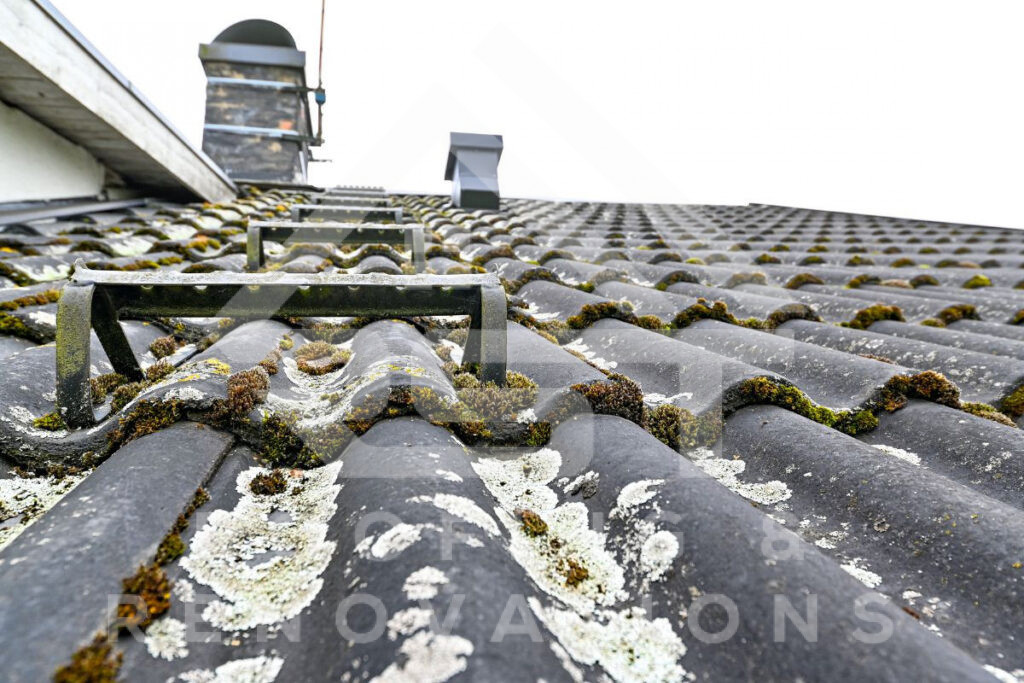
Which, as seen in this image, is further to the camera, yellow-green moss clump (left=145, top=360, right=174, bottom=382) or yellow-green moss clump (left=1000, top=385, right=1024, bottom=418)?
yellow-green moss clump (left=1000, top=385, right=1024, bottom=418)

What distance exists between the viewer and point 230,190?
27.0 ft

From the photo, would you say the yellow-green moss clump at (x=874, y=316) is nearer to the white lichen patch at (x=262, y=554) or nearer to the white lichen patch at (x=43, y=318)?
the white lichen patch at (x=262, y=554)

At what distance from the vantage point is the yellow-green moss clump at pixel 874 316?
3146 millimetres

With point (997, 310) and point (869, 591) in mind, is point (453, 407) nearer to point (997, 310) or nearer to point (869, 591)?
point (869, 591)

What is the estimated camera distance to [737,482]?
1.51 m

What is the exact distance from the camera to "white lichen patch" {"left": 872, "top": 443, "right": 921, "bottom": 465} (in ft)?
5.31

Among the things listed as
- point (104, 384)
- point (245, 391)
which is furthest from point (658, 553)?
point (104, 384)

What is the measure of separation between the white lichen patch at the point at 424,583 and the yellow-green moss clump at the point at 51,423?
1197 millimetres

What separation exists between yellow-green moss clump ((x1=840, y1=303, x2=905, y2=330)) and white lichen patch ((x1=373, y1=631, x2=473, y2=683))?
3.08m

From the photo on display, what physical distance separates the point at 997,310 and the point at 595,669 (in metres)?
3.69

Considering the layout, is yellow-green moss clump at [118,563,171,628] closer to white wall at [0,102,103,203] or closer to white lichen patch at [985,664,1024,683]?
white lichen patch at [985,664,1024,683]

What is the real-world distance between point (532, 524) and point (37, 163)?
6098mm

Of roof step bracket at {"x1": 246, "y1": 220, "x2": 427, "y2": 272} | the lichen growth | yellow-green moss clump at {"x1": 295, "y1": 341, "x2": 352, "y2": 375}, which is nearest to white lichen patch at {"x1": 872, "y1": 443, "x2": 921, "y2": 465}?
the lichen growth

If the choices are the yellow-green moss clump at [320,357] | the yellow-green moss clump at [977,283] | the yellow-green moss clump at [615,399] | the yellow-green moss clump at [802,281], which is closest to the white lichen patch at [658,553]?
the yellow-green moss clump at [615,399]
